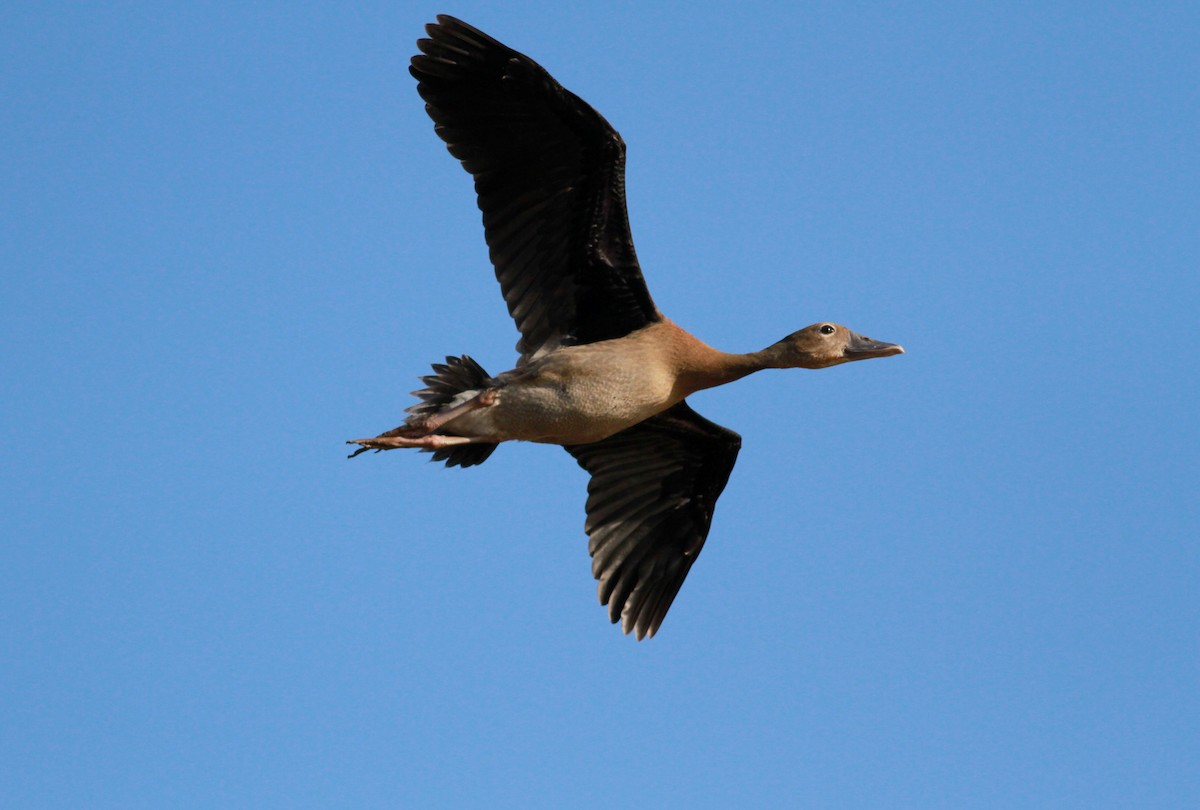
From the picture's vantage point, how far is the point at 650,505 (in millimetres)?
11102

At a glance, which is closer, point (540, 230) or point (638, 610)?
point (540, 230)

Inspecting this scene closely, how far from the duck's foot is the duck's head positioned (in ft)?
6.88

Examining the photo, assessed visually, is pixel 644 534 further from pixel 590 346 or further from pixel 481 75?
pixel 481 75

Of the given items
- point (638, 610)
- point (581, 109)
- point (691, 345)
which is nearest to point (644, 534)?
point (638, 610)

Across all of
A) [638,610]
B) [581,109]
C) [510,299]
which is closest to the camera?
[581,109]

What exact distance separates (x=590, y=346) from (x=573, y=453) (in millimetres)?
1433

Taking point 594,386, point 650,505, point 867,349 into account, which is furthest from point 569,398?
point 867,349

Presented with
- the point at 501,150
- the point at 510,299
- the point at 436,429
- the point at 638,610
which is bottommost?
the point at 638,610

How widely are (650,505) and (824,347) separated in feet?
5.75

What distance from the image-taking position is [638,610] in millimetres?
11023

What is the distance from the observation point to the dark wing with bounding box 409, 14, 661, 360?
948 cm

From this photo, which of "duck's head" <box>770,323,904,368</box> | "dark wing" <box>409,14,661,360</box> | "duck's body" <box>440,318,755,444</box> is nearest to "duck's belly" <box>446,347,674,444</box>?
"duck's body" <box>440,318,755,444</box>

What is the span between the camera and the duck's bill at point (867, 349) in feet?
33.5

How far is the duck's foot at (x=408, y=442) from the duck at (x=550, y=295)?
0.01 meters
